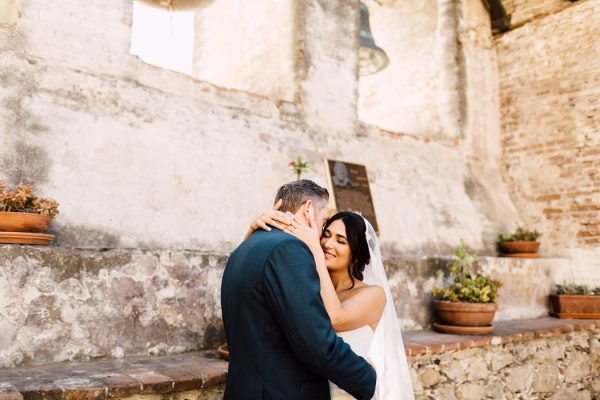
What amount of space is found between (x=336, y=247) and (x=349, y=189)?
2877 millimetres

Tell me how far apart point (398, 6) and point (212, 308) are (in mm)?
6738

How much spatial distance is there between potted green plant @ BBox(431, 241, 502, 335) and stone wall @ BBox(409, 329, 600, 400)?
9.5 inches

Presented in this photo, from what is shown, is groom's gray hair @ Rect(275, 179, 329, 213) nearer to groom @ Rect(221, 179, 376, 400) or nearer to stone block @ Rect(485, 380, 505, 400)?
groom @ Rect(221, 179, 376, 400)

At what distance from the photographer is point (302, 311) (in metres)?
1.76

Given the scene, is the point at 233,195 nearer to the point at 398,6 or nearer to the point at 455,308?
the point at 455,308

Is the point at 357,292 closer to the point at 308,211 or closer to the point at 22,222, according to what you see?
the point at 308,211

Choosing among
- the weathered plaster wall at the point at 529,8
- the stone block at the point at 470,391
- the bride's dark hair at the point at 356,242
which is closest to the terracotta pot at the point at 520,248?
the stone block at the point at 470,391

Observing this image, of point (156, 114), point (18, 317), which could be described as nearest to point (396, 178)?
point (156, 114)

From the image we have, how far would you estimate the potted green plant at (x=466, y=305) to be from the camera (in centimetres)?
465

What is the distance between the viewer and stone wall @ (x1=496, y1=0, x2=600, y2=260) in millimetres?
6684

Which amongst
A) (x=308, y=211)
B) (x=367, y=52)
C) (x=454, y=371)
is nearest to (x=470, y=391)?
(x=454, y=371)

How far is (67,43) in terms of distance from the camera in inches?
161

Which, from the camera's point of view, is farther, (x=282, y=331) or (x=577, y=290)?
(x=577, y=290)

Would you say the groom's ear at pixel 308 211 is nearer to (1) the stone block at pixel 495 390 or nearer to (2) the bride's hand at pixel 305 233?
(2) the bride's hand at pixel 305 233
